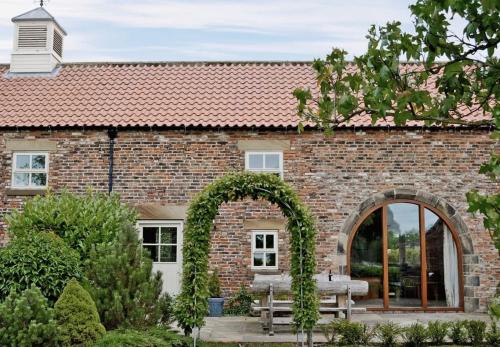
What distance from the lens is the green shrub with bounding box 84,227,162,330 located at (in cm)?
923

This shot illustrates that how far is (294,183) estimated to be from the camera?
1484 centimetres

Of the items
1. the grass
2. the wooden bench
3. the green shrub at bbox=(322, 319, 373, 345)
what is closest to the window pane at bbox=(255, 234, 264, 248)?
the wooden bench

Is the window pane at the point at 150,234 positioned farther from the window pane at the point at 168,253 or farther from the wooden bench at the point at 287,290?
the wooden bench at the point at 287,290

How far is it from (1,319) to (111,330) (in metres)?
1.72

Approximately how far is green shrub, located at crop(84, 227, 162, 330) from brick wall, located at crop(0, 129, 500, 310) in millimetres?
5144

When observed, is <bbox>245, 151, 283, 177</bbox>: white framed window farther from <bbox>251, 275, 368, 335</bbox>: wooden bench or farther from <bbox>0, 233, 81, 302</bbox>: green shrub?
<bbox>0, 233, 81, 302</bbox>: green shrub

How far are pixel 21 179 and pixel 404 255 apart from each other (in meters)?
9.61

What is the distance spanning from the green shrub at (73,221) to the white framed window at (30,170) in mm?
2479

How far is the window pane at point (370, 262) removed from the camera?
14664 mm

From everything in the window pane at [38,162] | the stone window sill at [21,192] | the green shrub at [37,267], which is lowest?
the green shrub at [37,267]

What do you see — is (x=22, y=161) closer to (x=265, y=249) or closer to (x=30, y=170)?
(x=30, y=170)

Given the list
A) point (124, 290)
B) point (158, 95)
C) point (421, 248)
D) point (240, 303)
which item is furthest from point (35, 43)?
point (421, 248)

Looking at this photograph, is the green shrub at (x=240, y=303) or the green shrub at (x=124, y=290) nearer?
the green shrub at (x=124, y=290)

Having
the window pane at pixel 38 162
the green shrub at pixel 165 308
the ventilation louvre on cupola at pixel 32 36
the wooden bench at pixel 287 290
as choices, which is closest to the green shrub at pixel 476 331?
the wooden bench at pixel 287 290
